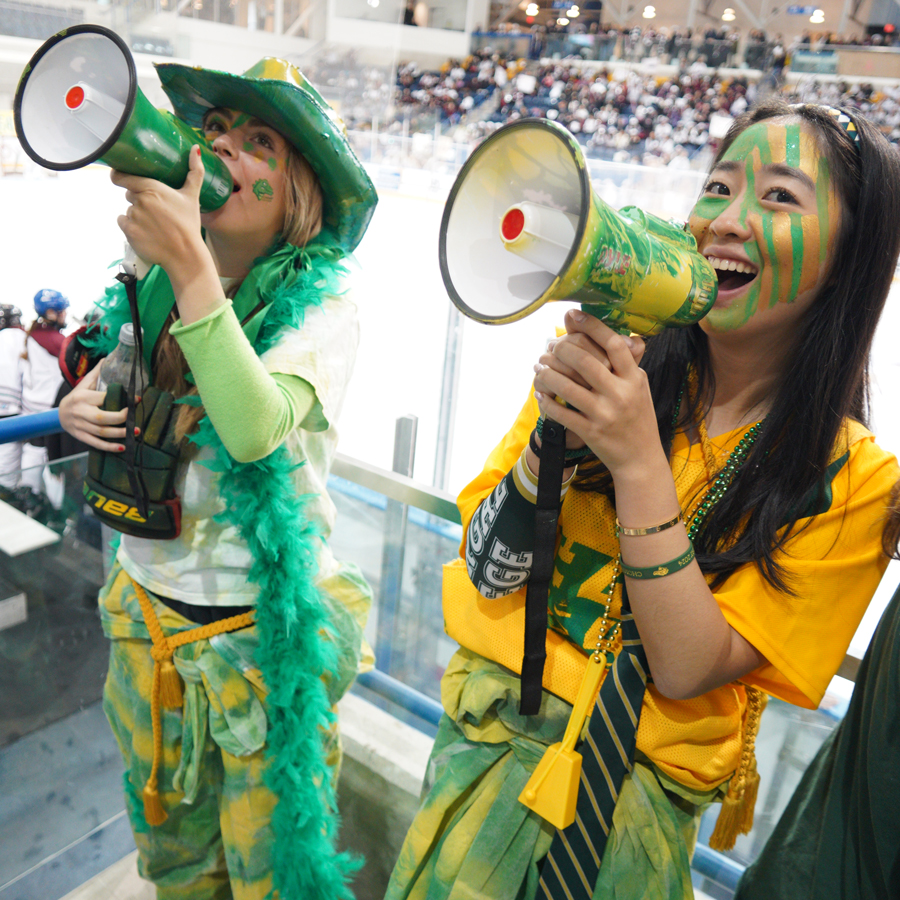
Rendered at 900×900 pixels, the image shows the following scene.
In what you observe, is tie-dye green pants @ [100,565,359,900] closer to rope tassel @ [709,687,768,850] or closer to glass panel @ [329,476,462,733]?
glass panel @ [329,476,462,733]

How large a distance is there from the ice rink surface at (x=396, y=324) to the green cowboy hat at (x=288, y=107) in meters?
1.69

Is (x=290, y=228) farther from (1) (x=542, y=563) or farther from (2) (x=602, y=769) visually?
(2) (x=602, y=769)

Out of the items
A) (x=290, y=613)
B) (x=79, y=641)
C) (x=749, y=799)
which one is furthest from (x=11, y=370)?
(x=749, y=799)

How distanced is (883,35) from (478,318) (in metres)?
18.9

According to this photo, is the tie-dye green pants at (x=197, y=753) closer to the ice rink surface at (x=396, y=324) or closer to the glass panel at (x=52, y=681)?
the glass panel at (x=52, y=681)

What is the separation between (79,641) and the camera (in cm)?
175

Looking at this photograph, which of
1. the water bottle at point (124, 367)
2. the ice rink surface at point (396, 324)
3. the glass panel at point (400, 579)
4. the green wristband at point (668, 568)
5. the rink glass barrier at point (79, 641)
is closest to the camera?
the green wristband at point (668, 568)

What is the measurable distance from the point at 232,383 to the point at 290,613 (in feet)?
1.28

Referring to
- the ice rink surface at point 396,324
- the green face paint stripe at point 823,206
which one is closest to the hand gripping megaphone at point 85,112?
the green face paint stripe at point 823,206

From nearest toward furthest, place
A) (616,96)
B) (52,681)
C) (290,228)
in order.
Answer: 1. (290,228)
2. (52,681)
3. (616,96)

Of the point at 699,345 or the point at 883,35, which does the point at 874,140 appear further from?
the point at 883,35

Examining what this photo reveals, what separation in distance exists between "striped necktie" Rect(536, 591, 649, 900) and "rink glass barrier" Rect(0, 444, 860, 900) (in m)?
0.62

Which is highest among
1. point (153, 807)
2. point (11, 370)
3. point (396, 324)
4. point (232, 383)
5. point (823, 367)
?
point (823, 367)

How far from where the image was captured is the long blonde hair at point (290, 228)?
1109 millimetres
